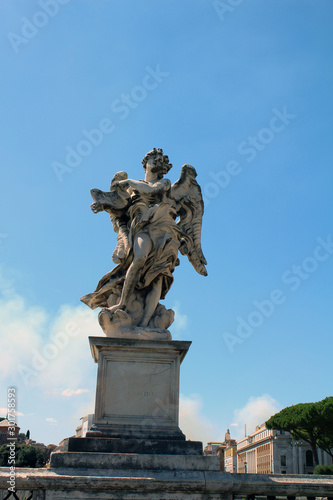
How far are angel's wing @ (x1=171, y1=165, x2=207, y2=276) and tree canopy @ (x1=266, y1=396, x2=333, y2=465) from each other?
39.7 metres

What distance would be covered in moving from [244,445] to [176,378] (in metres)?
95.0

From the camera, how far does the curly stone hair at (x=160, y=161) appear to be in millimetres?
7746

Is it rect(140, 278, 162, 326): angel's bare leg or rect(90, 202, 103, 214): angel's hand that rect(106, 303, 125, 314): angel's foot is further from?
rect(90, 202, 103, 214): angel's hand

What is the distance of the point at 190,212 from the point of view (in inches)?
311

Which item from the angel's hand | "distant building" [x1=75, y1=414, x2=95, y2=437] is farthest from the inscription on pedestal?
the angel's hand

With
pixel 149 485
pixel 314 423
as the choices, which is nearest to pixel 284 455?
pixel 314 423

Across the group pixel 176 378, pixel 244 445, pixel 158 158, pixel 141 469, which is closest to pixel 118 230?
pixel 158 158

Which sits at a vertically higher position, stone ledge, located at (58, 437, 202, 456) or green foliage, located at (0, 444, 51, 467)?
stone ledge, located at (58, 437, 202, 456)

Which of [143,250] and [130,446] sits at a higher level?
[143,250]

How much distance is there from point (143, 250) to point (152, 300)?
79 cm

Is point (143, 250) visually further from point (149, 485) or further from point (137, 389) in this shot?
point (149, 485)

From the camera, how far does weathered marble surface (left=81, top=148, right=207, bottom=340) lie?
693 cm

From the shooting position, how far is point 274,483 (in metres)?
5.35

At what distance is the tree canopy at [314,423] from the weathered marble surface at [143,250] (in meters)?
40.0
